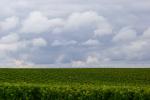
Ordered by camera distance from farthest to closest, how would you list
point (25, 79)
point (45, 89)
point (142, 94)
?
point (25, 79), point (45, 89), point (142, 94)

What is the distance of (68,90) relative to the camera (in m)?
25.2

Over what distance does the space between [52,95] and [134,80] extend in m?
17.7

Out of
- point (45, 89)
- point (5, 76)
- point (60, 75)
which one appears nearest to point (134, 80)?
point (60, 75)

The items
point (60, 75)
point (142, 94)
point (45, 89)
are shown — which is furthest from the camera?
point (60, 75)

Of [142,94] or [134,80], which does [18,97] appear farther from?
[134,80]

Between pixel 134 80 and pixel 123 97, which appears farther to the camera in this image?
pixel 134 80

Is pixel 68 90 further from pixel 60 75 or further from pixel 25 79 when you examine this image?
pixel 60 75

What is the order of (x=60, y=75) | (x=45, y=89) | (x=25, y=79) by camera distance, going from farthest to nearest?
(x=60, y=75)
(x=25, y=79)
(x=45, y=89)

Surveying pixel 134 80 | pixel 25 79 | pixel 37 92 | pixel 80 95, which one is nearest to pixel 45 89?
pixel 37 92

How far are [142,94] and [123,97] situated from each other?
42.6 inches

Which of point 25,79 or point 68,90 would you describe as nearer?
point 68,90

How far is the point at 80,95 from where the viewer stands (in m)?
24.9

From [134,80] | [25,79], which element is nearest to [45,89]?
[25,79]

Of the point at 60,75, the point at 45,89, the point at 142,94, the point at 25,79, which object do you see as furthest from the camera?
the point at 60,75
